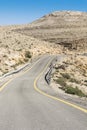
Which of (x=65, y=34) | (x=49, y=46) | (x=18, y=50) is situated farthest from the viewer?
(x=65, y=34)

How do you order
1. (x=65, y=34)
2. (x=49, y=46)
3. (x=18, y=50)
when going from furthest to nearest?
1. (x=65, y=34)
2. (x=49, y=46)
3. (x=18, y=50)

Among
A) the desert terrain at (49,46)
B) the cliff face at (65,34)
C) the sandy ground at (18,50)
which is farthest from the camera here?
the cliff face at (65,34)

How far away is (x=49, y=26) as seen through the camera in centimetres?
14375

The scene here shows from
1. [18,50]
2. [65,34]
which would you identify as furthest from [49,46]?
[18,50]

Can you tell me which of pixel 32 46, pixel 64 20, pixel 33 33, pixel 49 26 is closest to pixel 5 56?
pixel 32 46

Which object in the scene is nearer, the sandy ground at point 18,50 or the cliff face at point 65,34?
the sandy ground at point 18,50

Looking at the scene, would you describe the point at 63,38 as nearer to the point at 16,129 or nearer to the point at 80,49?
the point at 80,49

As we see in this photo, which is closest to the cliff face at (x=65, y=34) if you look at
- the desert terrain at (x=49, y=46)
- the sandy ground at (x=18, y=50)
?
the desert terrain at (x=49, y=46)

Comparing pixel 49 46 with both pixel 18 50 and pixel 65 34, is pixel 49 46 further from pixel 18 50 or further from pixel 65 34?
pixel 18 50

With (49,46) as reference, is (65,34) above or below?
above

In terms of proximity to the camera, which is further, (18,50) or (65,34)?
(65,34)

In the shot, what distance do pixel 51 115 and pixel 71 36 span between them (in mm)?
110734

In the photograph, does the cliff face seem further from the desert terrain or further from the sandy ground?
the sandy ground

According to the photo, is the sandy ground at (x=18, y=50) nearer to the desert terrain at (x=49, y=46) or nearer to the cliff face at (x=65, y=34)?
the desert terrain at (x=49, y=46)
